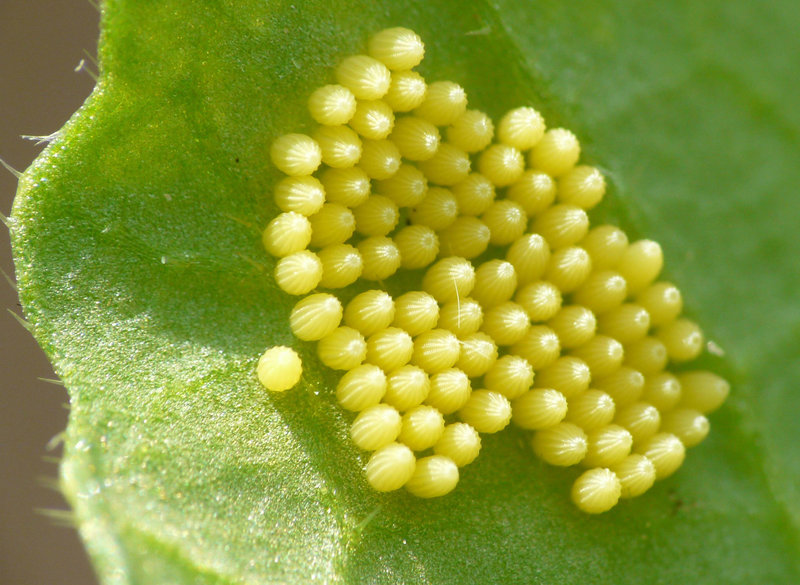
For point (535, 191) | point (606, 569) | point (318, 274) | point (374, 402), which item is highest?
point (535, 191)

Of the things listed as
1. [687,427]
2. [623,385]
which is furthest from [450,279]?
[687,427]

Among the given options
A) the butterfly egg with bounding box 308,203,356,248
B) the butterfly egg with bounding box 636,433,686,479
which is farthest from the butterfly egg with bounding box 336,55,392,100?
the butterfly egg with bounding box 636,433,686,479

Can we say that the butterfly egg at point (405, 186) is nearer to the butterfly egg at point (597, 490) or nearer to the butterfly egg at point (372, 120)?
the butterfly egg at point (372, 120)

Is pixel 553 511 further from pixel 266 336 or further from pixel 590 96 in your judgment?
pixel 590 96

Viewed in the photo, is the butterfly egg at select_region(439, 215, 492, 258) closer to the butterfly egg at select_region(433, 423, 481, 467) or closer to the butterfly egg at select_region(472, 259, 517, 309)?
the butterfly egg at select_region(472, 259, 517, 309)

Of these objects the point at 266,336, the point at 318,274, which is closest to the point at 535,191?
the point at 318,274

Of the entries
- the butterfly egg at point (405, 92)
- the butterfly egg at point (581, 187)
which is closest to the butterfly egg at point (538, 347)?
the butterfly egg at point (581, 187)

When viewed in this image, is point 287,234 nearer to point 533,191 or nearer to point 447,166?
point 447,166
